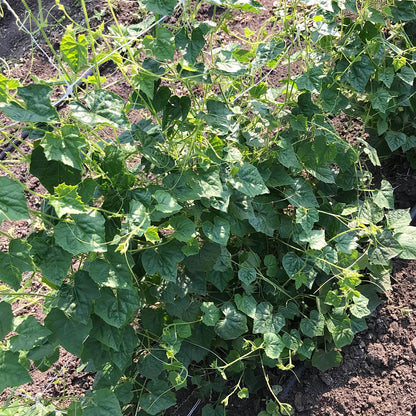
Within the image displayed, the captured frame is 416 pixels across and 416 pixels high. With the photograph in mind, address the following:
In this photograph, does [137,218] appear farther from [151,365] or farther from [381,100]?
[381,100]

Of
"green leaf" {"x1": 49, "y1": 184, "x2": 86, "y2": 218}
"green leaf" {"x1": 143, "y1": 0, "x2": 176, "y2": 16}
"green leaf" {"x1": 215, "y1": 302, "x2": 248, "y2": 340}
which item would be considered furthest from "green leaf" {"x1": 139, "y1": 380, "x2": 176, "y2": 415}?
"green leaf" {"x1": 143, "y1": 0, "x2": 176, "y2": 16}

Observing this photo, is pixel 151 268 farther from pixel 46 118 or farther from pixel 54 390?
pixel 54 390

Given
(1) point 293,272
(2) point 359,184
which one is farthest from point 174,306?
(2) point 359,184

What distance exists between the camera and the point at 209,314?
6.21 ft

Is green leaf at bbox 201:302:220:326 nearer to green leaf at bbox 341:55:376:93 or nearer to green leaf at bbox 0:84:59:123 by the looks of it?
green leaf at bbox 0:84:59:123

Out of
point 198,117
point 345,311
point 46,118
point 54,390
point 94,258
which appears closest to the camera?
point 46,118

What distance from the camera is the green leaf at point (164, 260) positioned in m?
1.67

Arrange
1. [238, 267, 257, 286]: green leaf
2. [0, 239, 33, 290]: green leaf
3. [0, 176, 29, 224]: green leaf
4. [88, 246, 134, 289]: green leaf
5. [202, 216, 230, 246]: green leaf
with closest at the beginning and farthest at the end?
1. [0, 176, 29, 224]: green leaf
2. [0, 239, 33, 290]: green leaf
3. [88, 246, 134, 289]: green leaf
4. [202, 216, 230, 246]: green leaf
5. [238, 267, 257, 286]: green leaf

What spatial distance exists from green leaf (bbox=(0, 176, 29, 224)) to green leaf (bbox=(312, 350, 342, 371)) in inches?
57.6

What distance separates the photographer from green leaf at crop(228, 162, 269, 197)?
179 centimetres

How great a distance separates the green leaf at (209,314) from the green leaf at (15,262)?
0.74 m

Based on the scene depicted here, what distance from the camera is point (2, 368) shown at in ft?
4.83

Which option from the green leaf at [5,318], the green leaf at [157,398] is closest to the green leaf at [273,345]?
the green leaf at [157,398]

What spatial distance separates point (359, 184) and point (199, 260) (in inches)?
36.7
